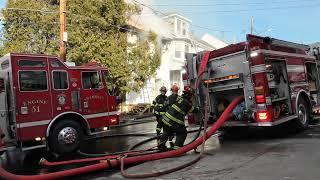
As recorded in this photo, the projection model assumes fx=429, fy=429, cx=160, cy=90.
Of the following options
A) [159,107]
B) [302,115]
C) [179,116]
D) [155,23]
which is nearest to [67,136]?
[159,107]

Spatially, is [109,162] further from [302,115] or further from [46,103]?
[302,115]

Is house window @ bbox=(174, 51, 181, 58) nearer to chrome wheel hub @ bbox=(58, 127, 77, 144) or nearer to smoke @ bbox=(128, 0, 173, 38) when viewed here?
smoke @ bbox=(128, 0, 173, 38)

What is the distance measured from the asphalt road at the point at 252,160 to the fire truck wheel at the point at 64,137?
0.48 metres

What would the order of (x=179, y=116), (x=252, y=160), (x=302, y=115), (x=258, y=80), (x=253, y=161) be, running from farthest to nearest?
(x=302, y=115)
(x=258, y=80)
(x=179, y=116)
(x=252, y=160)
(x=253, y=161)

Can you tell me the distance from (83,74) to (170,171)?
572cm

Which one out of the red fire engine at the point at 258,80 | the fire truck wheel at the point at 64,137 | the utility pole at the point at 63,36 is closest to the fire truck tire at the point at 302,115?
the red fire engine at the point at 258,80

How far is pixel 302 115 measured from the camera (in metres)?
11.5

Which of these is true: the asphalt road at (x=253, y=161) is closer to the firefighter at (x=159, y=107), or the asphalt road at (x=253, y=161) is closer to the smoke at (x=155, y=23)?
the firefighter at (x=159, y=107)

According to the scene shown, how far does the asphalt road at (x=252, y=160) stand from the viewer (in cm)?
687

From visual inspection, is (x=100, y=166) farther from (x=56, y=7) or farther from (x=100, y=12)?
(x=56, y=7)

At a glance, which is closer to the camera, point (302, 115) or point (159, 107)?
point (159, 107)

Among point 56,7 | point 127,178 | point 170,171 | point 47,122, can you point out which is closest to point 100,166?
point 127,178

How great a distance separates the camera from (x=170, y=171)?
7492 mm

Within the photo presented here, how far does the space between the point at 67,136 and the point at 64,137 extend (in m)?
0.09
